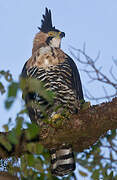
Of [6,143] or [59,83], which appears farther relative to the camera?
[59,83]

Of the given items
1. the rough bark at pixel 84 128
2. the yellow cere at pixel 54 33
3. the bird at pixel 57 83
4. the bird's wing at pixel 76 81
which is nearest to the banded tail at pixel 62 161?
the bird at pixel 57 83

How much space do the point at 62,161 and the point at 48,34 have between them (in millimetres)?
2590

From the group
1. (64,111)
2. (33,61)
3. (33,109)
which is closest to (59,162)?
(64,111)

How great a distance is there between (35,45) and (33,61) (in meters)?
0.90

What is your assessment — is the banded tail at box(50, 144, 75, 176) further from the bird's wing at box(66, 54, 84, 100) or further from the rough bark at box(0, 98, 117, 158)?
the bird's wing at box(66, 54, 84, 100)

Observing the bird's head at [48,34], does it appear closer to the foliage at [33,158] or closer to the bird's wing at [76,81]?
the bird's wing at [76,81]

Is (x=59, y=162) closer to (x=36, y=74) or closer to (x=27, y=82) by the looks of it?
(x=36, y=74)

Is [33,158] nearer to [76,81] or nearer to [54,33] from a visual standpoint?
[76,81]

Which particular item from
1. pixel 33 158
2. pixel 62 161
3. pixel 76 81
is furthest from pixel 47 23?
pixel 33 158

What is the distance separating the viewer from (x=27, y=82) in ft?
5.54

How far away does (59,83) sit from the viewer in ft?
15.3

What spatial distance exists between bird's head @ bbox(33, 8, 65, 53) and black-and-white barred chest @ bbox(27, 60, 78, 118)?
0.97 meters

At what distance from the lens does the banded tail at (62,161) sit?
13.0 feet

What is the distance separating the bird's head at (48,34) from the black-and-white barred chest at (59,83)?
972mm
